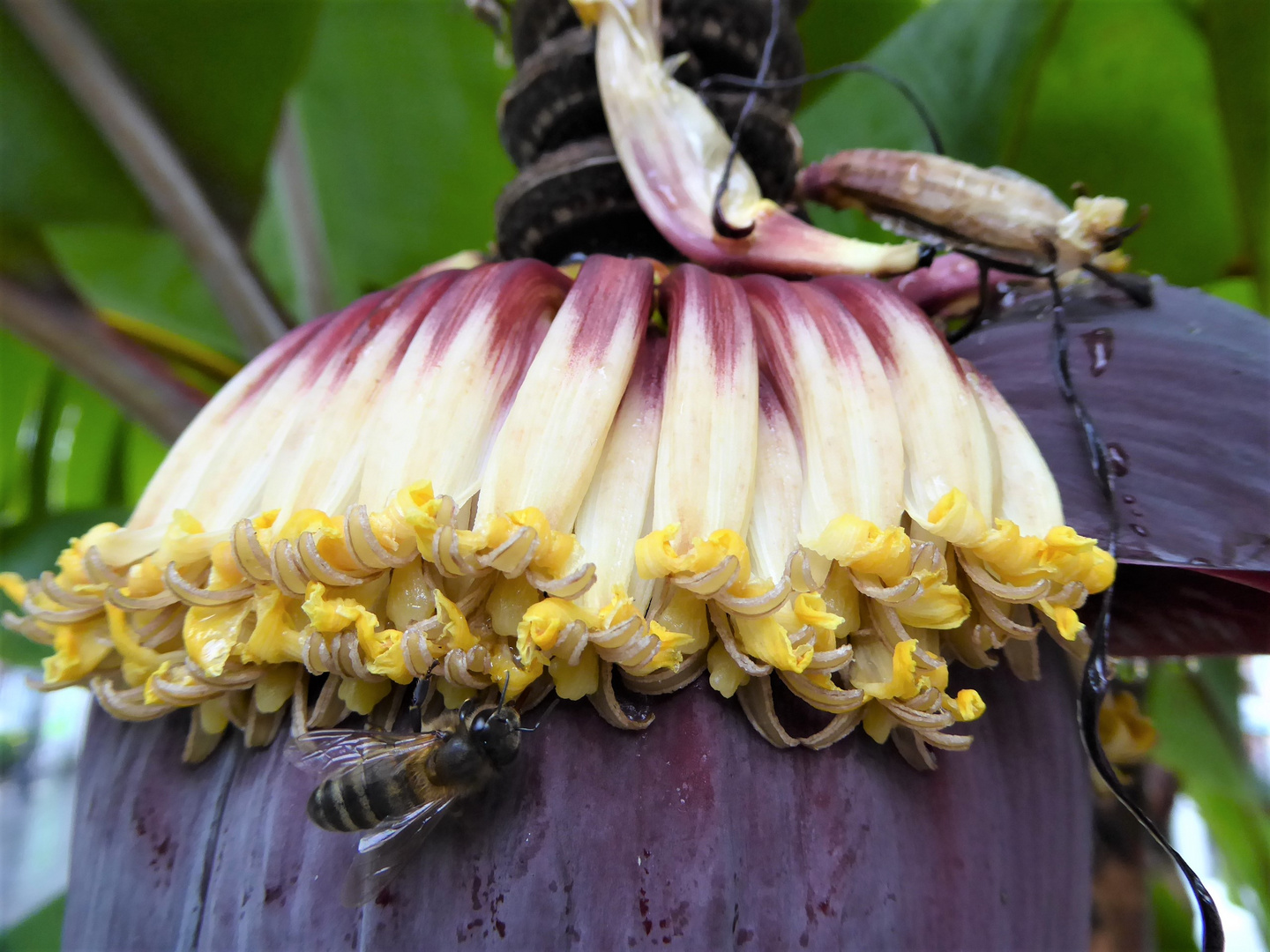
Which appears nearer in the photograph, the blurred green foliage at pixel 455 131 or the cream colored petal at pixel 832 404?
the cream colored petal at pixel 832 404

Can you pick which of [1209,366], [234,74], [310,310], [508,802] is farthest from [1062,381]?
[310,310]

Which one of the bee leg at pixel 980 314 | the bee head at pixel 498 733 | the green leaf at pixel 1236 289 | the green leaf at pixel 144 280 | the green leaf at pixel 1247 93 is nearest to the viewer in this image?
the bee head at pixel 498 733

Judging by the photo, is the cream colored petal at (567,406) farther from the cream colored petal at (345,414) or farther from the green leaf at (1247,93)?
the green leaf at (1247,93)

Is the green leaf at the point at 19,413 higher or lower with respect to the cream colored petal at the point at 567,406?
lower

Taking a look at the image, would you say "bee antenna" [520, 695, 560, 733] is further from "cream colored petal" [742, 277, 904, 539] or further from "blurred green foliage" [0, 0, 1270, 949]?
"blurred green foliage" [0, 0, 1270, 949]

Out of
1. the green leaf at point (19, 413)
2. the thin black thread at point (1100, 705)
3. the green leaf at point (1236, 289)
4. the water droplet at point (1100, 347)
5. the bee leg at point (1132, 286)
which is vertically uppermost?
the bee leg at point (1132, 286)

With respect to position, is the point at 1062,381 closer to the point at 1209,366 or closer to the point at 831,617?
the point at 1209,366

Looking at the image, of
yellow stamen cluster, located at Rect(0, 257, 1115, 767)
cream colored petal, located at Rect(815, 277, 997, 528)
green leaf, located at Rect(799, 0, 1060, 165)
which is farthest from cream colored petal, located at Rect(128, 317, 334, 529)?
green leaf, located at Rect(799, 0, 1060, 165)

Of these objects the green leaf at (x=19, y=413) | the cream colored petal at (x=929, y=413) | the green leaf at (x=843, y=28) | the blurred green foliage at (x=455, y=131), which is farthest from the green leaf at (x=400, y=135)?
the cream colored petal at (x=929, y=413)
